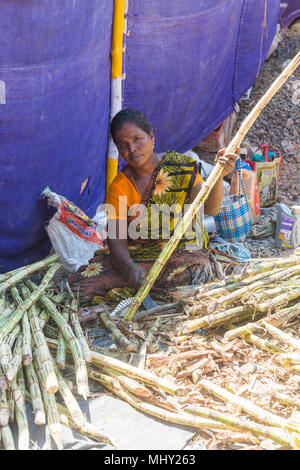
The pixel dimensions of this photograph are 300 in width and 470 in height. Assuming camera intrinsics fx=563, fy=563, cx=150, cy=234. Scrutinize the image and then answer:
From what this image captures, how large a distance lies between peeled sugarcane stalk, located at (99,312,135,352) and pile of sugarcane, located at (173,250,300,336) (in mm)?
308

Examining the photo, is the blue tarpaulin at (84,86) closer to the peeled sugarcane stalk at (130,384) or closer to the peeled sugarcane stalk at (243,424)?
the peeled sugarcane stalk at (130,384)

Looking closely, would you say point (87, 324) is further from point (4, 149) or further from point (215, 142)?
point (215, 142)

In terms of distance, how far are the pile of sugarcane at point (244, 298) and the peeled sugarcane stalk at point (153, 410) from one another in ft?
1.96

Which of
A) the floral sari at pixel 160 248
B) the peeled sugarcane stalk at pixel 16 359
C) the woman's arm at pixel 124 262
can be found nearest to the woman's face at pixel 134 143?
the floral sari at pixel 160 248

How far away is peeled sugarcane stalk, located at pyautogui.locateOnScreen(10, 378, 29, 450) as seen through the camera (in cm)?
235

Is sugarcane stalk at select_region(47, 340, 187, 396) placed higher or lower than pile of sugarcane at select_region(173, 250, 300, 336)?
Result: lower

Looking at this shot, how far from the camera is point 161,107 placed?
538 centimetres

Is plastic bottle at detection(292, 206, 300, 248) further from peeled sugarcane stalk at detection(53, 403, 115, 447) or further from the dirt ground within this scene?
peeled sugarcane stalk at detection(53, 403, 115, 447)

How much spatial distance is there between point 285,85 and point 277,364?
221 inches

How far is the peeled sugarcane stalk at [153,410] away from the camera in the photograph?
8.17ft

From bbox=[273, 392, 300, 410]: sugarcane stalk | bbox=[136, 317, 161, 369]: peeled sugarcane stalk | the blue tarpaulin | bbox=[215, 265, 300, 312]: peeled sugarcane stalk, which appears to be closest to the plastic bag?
the blue tarpaulin

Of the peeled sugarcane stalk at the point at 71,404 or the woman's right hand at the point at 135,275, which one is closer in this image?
the peeled sugarcane stalk at the point at 71,404

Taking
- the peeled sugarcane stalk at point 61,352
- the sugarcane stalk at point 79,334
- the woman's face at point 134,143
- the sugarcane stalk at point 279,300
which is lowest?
the peeled sugarcane stalk at point 61,352

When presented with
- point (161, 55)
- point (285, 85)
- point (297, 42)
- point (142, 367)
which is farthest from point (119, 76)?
point (297, 42)
